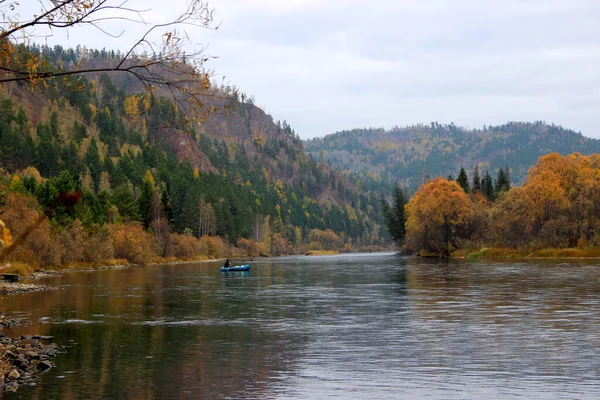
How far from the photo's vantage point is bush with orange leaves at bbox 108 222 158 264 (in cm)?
12694

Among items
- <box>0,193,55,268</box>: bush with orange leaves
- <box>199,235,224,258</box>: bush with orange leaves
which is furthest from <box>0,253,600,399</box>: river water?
<box>199,235,224,258</box>: bush with orange leaves

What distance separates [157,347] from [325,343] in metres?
7.55

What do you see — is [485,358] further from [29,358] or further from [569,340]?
[29,358]

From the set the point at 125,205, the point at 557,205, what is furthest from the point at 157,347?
the point at 125,205

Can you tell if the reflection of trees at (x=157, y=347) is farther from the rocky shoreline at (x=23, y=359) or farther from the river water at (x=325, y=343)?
the rocky shoreline at (x=23, y=359)

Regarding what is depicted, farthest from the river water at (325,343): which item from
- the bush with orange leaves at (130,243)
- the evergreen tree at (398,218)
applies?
the evergreen tree at (398,218)

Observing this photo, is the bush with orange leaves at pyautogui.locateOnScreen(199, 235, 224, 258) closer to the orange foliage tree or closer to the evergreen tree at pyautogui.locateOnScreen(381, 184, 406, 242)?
the evergreen tree at pyautogui.locateOnScreen(381, 184, 406, 242)

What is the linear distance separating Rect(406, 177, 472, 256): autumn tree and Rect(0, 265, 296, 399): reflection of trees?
8163cm

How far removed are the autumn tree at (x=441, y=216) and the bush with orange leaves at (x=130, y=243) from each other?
55.2m

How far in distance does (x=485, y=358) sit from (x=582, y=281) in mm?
37514

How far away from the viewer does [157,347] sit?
1170 inches

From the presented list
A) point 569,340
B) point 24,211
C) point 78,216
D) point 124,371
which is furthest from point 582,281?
point 78,216

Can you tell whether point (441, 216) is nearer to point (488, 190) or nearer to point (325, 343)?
point (488, 190)

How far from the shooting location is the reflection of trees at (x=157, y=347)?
21.8m
